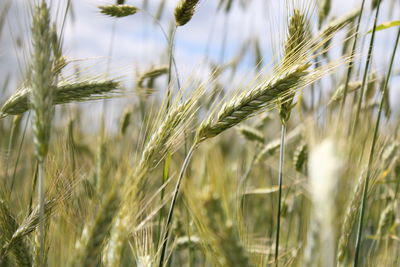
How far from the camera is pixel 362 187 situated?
138 centimetres

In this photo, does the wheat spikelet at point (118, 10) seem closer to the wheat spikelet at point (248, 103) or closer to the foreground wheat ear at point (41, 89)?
the foreground wheat ear at point (41, 89)

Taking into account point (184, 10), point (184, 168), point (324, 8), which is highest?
point (324, 8)

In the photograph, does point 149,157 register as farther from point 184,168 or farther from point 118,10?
point 118,10

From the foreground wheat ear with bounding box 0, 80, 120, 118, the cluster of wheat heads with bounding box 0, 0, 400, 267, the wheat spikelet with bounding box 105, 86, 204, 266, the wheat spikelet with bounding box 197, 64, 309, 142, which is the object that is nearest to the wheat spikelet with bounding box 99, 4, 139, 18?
the cluster of wheat heads with bounding box 0, 0, 400, 267

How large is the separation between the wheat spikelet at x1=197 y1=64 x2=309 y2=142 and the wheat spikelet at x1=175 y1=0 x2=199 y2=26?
50 centimetres

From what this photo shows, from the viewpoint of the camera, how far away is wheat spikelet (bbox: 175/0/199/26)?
1.58 m

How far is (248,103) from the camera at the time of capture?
1.24m

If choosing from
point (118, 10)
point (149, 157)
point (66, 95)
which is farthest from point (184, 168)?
point (118, 10)

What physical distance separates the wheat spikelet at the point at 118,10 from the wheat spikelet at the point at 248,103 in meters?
0.79

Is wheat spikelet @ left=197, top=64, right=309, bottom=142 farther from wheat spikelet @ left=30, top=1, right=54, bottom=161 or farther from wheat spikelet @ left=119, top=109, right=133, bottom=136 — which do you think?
wheat spikelet @ left=119, top=109, right=133, bottom=136

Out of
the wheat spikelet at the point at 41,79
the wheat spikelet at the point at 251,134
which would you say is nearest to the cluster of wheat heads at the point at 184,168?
the wheat spikelet at the point at 41,79

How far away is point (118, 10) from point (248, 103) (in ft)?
2.81

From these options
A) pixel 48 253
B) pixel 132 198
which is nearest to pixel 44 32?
pixel 132 198

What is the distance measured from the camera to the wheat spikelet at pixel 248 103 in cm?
121
